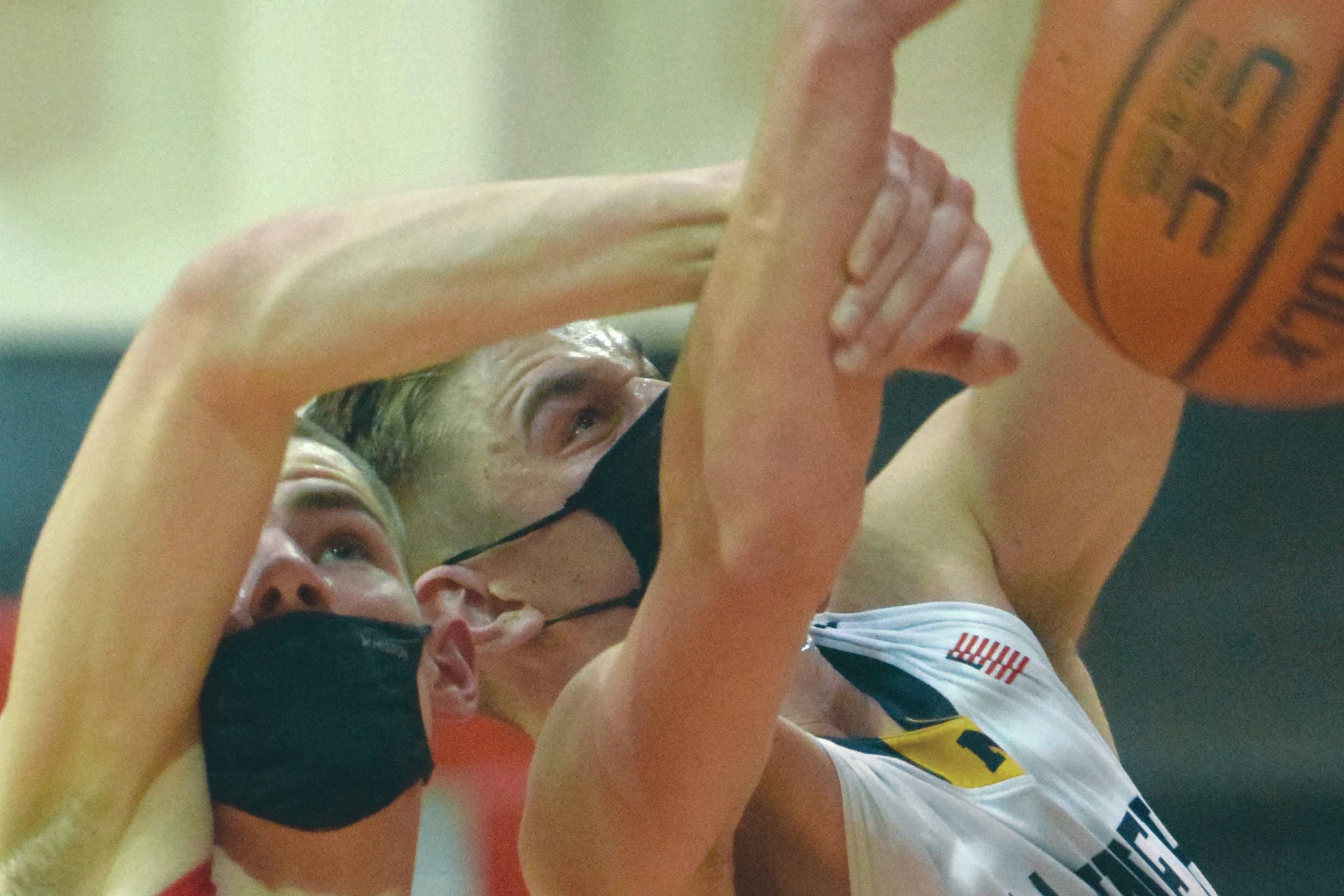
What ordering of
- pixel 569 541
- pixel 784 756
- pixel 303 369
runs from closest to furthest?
pixel 303 369, pixel 784 756, pixel 569 541

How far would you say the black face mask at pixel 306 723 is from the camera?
39.1 inches

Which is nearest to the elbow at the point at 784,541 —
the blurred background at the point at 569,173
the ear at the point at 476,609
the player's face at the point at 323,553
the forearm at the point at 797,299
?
the forearm at the point at 797,299

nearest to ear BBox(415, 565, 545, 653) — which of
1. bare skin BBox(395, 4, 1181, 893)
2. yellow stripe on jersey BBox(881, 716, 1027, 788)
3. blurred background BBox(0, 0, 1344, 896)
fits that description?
bare skin BBox(395, 4, 1181, 893)

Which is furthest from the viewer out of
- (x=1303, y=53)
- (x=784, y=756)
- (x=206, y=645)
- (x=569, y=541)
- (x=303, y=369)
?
(x=569, y=541)

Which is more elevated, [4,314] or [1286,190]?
[1286,190]

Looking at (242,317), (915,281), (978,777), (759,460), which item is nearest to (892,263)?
(915,281)

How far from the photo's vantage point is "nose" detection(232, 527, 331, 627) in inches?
40.3

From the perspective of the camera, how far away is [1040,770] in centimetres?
125

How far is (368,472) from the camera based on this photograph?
122 centimetres

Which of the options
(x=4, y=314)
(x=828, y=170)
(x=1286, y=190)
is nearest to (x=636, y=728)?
(x=828, y=170)

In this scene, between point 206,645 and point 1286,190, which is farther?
point 206,645

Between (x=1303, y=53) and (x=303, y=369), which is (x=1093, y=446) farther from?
(x=303, y=369)

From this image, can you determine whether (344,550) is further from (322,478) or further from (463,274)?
(463,274)

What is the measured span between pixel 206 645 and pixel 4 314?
7.21 feet
